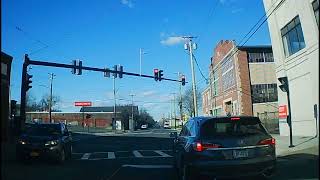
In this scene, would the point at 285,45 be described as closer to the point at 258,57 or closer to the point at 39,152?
the point at 39,152

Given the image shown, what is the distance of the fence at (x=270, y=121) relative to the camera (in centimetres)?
4818

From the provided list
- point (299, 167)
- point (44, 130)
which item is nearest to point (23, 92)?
point (44, 130)

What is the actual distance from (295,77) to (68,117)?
11117 cm

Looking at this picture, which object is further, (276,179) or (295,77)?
(295,77)

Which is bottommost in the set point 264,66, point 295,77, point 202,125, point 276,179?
point 276,179

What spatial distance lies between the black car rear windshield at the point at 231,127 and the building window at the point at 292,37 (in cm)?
1956

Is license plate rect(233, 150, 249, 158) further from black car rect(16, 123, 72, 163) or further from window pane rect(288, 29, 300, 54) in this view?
window pane rect(288, 29, 300, 54)

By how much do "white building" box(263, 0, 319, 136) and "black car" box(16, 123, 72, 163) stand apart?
14327mm

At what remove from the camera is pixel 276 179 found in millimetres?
12180

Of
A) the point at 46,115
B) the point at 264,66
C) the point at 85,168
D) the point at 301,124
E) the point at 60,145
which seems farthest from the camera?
the point at 46,115

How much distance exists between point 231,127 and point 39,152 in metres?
9.95

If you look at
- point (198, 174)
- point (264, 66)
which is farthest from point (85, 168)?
point (264, 66)

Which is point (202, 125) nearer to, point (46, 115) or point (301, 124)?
point (301, 124)

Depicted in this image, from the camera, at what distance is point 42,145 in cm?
1891
